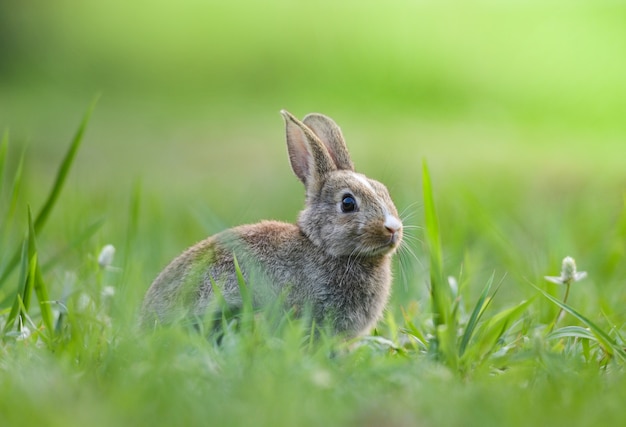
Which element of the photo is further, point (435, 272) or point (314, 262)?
point (314, 262)

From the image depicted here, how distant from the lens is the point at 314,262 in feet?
16.0

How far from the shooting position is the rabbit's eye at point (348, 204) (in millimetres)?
4996

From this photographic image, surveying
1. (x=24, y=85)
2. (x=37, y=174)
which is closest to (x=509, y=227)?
(x=37, y=174)

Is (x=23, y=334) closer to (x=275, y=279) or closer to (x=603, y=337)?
(x=275, y=279)

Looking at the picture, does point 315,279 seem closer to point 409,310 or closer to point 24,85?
point 409,310

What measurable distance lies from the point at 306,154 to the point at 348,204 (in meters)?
0.46

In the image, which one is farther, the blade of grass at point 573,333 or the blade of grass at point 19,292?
the blade of grass at point 19,292

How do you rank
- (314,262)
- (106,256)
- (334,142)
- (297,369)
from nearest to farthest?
(297,369), (314,262), (106,256), (334,142)

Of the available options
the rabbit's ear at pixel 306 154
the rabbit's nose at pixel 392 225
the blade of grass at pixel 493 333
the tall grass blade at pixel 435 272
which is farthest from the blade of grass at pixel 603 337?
the rabbit's ear at pixel 306 154

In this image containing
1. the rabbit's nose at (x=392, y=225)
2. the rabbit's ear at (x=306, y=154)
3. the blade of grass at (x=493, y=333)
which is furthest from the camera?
the rabbit's ear at (x=306, y=154)

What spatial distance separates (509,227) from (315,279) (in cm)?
278

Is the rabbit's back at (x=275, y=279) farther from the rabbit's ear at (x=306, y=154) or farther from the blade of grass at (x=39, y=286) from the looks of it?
the blade of grass at (x=39, y=286)

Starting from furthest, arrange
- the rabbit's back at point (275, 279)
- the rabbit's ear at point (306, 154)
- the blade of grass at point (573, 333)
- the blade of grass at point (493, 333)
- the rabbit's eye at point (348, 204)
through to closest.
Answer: the rabbit's ear at point (306, 154)
the rabbit's eye at point (348, 204)
the rabbit's back at point (275, 279)
the blade of grass at point (573, 333)
the blade of grass at point (493, 333)

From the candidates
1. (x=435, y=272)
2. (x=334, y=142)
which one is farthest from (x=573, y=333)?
(x=334, y=142)
